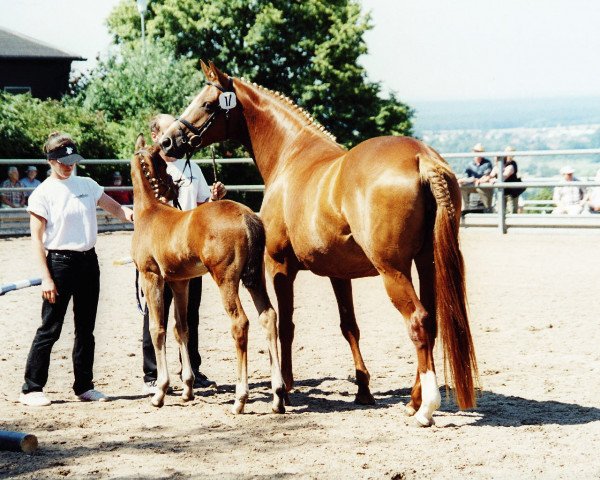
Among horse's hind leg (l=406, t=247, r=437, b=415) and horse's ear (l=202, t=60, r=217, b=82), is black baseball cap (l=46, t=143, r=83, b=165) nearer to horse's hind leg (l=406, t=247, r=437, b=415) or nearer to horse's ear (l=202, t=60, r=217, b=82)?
horse's ear (l=202, t=60, r=217, b=82)

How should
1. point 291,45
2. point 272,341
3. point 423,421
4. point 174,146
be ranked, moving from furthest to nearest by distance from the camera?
point 291,45 → point 174,146 → point 272,341 → point 423,421

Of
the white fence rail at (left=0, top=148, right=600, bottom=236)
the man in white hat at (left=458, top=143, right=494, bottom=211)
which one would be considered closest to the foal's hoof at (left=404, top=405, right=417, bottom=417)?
the white fence rail at (left=0, top=148, right=600, bottom=236)

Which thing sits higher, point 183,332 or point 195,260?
point 195,260

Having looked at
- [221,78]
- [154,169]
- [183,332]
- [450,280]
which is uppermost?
[221,78]

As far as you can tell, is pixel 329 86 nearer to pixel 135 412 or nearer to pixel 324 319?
pixel 324 319

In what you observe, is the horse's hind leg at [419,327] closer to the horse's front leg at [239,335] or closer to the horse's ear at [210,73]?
the horse's front leg at [239,335]

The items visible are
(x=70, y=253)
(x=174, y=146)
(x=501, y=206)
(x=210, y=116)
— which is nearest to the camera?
(x=70, y=253)

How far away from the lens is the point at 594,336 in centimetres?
809

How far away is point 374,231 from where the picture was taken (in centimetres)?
544

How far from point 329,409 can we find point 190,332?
4.44 feet

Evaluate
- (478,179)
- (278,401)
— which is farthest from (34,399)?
(478,179)

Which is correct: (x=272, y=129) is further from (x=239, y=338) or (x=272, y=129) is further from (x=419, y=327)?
(x=419, y=327)

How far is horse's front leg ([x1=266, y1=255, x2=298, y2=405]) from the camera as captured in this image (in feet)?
21.0

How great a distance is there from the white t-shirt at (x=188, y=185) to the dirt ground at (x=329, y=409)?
1321 millimetres
